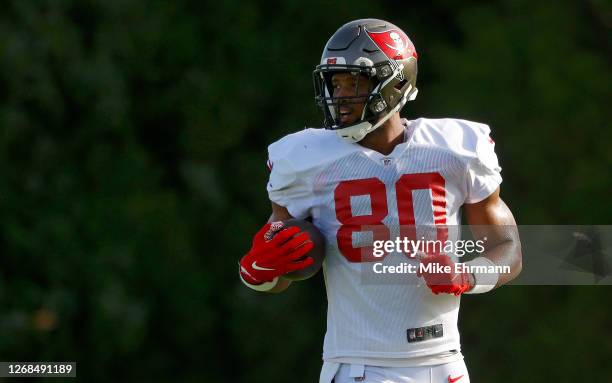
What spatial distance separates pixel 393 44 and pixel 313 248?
680 mm

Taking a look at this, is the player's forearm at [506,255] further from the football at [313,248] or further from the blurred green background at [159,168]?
the blurred green background at [159,168]

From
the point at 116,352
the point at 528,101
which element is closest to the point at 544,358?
the point at 528,101

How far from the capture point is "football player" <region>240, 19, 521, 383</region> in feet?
11.2

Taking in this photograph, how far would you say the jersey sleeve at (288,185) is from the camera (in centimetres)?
358

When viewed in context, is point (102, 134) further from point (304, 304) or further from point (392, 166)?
point (392, 166)

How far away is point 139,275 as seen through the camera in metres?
7.64

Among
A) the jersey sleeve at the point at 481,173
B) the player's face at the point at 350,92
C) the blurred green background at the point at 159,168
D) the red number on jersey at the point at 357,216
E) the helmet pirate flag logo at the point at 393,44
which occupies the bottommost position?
the blurred green background at the point at 159,168

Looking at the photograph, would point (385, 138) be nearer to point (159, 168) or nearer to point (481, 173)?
point (481, 173)

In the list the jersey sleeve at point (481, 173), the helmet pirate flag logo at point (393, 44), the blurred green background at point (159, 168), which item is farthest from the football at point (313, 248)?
the blurred green background at point (159, 168)

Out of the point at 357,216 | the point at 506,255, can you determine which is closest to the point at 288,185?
the point at 357,216

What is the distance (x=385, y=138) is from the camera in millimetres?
3621

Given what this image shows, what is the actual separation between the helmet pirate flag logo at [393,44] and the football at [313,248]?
0.57 metres

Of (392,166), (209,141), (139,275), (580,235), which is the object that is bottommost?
(139,275)

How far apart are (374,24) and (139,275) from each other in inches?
168
